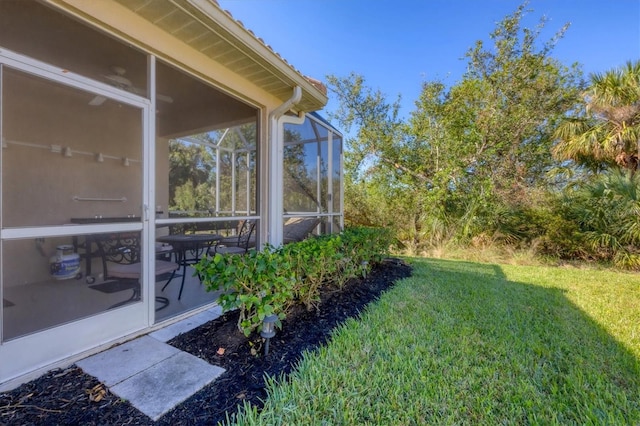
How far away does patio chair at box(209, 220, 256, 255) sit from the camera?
3601 mm

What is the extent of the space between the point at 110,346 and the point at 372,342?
2.20m

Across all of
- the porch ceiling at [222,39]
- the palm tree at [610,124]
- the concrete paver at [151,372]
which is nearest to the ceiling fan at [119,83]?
the porch ceiling at [222,39]

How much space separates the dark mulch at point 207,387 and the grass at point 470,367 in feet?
0.56

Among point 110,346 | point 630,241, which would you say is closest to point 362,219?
point 630,241

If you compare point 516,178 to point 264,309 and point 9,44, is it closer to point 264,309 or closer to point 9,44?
point 264,309

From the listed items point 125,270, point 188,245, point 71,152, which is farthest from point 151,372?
point 71,152

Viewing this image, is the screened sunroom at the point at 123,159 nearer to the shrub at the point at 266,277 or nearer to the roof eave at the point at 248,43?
the roof eave at the point at 248,43

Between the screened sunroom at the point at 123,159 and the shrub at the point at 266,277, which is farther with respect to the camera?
the shrub at the point at 266,277

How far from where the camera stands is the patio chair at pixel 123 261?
2.44 metres

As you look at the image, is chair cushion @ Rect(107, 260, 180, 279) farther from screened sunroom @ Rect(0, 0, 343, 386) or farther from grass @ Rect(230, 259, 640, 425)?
grass @ Rect(230, 259, 640, 425)

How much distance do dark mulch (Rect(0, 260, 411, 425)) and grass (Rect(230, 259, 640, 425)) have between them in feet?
0.56

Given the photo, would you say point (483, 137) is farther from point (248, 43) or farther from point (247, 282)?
point (247, 282)

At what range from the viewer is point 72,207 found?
2.83 m

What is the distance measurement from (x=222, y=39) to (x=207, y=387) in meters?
2.97
